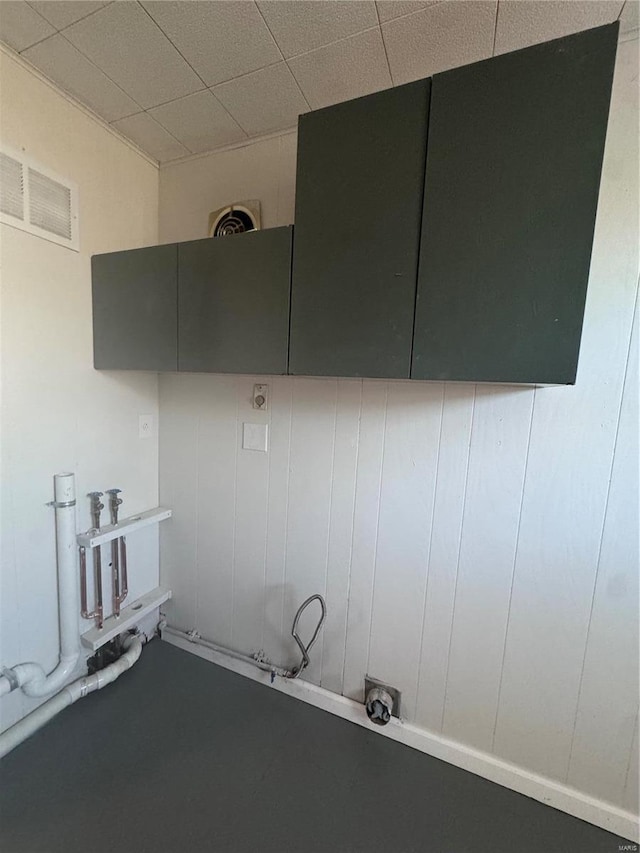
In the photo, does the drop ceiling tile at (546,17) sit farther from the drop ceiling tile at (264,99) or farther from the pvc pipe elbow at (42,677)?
the pvc pipe elbow at (42,677)

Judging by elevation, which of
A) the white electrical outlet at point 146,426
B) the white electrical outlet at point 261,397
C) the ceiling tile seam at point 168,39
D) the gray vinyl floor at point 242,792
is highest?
the ceiling tile seam at point 168,39

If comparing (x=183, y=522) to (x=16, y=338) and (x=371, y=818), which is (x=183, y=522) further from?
(x=371, y=818)

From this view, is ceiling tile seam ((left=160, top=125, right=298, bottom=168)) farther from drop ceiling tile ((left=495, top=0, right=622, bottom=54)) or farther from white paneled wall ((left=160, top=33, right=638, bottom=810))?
drop ceiling tile ((left=495, top=0, right=622, bottom=54))

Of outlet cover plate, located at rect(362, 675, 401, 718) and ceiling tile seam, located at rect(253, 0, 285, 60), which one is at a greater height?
ceiling tile seam, located at rect(253, 0, 285, 60)

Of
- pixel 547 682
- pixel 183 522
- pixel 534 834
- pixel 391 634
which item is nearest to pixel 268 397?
pixel 183 522

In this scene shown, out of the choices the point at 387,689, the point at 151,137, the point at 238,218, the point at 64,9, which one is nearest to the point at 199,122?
the point at 151,137

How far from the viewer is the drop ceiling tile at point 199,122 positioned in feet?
4.54

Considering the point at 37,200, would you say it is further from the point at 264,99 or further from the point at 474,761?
the point at 474,761

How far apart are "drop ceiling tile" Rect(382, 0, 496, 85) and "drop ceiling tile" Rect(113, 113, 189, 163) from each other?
40.4 inches

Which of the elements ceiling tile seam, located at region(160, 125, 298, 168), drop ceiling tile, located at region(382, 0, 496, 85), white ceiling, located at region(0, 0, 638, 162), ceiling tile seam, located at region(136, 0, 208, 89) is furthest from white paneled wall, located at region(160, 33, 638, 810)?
drop ceiling tile, located at region(382, 0, 496, 85)

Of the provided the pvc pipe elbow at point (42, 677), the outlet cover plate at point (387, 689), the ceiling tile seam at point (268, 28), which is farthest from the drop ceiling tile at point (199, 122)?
the outlet cover plate at point (387, 689)

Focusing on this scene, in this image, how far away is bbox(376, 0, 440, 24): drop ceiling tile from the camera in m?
0.99

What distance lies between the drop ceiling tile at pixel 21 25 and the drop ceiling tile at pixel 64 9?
0.03 metres

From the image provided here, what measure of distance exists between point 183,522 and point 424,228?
177 centimetres
